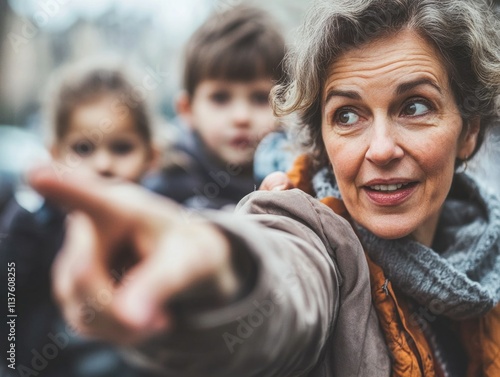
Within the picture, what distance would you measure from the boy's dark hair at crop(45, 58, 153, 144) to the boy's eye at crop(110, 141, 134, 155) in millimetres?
83

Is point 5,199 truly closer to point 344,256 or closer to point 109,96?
point 109,96

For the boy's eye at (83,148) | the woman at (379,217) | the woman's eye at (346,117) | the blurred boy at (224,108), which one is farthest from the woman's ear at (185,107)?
the woman's eye at (346,117)

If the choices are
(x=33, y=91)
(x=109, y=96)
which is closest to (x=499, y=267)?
(x=109, y=96)

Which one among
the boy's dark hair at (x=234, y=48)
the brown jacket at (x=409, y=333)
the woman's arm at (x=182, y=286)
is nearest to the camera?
the woman's arm at (x=182, y=286)

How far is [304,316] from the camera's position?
0.78 metres

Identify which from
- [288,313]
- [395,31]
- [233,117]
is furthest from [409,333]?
[233,117]

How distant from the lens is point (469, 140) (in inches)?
54.2

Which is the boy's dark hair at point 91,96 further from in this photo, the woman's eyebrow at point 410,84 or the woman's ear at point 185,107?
the woman's eyebrow at point 410,84

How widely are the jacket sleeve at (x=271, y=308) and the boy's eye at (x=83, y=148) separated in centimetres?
158

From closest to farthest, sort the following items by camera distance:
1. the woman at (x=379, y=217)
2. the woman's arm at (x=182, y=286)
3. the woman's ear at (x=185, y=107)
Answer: the woman's arm at (x=182, y=286) < the woman at (x=379, y=217) < the woman's ear at (x=185, y=107)

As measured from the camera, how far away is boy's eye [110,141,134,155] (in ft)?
8.27

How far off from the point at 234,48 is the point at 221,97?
210 millimetres

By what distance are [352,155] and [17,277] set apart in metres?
1.31

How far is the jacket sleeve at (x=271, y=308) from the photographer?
627mm
